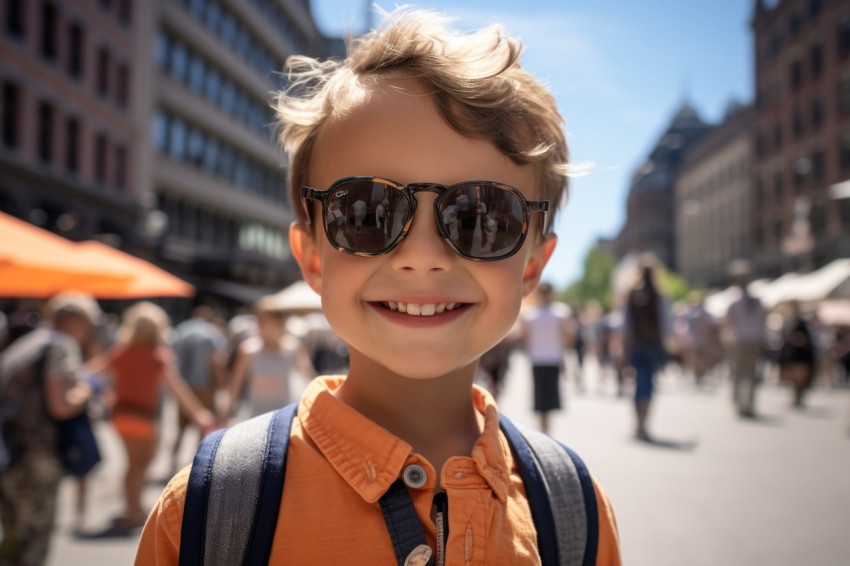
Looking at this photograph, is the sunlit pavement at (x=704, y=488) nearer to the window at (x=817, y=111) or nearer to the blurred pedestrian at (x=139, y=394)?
the blurred pedestrian at (x=139, y=394)

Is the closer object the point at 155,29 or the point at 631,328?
the point at 631,328

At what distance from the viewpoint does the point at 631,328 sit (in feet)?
28.0

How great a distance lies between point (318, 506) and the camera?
1.26 m

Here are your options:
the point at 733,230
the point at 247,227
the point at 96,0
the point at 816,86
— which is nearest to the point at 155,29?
the point at 96,0

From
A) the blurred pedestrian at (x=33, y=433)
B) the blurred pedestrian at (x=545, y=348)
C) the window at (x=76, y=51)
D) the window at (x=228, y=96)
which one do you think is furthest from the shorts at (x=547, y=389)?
the window at (x=228, y=96)

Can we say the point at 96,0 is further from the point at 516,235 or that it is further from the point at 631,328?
the point at 516,235

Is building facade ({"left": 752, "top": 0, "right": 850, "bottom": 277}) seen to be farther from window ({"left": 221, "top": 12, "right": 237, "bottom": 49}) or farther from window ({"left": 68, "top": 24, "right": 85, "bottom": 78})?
window ({"left": 68, "top": 24, "right": 85, "bottom": 78})

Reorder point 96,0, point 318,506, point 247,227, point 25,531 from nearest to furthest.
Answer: point 318,506 < point 25,531 < point 96,0 < point 247,227

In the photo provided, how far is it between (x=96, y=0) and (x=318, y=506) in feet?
91.7

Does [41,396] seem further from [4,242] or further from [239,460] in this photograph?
[239,460]

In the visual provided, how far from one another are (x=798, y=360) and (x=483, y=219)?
46.2 feet

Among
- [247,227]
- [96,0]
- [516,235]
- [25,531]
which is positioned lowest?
[25,531]

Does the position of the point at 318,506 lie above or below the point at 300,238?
below

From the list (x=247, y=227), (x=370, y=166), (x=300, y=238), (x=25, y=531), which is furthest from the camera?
(x=247, y=227)
